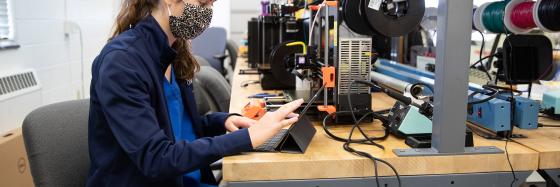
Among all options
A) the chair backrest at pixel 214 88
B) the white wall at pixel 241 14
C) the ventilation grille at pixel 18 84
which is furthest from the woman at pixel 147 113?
the white wall at pixel 241 14

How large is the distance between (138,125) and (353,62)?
2.45 feet

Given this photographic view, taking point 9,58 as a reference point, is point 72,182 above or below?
below

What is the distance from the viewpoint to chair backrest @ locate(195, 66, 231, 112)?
2324 millimetres

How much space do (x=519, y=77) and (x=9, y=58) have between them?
233 cm

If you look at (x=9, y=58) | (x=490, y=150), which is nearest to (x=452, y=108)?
(x=490, y=150)

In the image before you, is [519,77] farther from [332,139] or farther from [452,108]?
[332,139]

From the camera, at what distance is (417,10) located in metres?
1.40

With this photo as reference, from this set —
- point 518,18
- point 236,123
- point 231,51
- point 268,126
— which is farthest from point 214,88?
point 231,51

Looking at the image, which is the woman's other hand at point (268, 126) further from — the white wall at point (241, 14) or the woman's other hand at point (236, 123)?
the white wall at point (241, 14)

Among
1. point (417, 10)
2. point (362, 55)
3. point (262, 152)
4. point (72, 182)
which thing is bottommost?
point (72, 182)

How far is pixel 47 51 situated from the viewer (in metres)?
2.70

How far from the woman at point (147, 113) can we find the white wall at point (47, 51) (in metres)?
0.82

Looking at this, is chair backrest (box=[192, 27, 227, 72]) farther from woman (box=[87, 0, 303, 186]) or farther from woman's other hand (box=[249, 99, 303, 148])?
woman's other hand (box=[249, 99, 303, 148])

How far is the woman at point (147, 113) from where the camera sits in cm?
101
